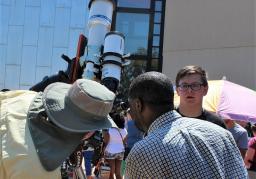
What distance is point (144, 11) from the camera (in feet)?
58.5

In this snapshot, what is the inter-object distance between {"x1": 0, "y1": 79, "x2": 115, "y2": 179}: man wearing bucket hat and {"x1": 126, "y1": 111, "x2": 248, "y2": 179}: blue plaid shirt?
219mm

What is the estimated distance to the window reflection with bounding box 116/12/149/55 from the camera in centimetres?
1772

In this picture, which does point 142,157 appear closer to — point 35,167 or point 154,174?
point 154,174

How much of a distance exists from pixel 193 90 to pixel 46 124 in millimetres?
2058

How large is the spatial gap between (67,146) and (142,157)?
1.16 feet

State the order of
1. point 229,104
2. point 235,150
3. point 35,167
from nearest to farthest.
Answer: point 35,167 < point 235,150 < point 229,104

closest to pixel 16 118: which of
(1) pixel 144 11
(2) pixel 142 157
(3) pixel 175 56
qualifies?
(2) pixel 142 157

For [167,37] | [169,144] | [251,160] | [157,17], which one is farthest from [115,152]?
[157,17]

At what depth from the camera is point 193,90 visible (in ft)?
11.5

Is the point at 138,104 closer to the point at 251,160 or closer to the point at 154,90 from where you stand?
the point at 154,90

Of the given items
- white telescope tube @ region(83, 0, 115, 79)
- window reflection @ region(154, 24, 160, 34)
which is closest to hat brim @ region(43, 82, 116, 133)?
white telescope tube @ region(83, 0, 115, 79)

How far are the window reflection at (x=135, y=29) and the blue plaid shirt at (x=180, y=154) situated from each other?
1581 centimetres

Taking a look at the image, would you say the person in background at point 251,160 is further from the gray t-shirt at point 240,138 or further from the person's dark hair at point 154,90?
the person's dark hair at point 154,90

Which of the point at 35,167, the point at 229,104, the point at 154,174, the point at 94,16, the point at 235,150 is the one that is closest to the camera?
the point at 35,167
